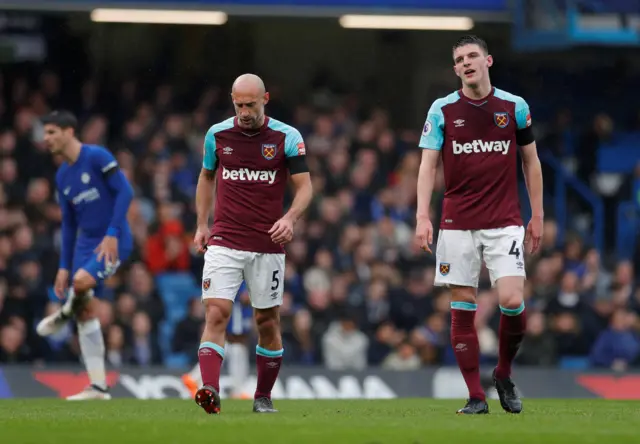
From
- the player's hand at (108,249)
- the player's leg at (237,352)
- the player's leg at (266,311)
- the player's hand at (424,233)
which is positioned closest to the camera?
the player's hand at (424,233)

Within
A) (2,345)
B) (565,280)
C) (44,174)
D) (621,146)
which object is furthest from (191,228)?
(621,146)

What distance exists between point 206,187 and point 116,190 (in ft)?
9.39

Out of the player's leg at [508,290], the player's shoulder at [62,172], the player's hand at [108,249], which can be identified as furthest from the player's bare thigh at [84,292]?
the player's leg at [508,290]

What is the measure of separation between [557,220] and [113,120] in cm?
733

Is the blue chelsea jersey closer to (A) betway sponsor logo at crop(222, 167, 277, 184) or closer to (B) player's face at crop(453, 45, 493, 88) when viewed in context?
(A) betway sponsor logo at crop(222, 167, 277, 184)

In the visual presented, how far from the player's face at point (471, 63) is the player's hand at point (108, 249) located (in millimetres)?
4217

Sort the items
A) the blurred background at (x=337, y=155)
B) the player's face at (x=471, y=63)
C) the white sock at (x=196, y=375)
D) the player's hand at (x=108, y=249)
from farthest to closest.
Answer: the blurred background at (x=337, y=155) → the white sock at (x=196, y=375) → the player's hand at (x=108, y=249) → the player's face at (x=471, y=63)

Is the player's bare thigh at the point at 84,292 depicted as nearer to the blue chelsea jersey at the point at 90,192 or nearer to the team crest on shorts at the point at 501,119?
the blue chelsea jersey at the point at 90,192

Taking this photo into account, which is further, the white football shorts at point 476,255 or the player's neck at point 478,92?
the player's neck at point 478,92

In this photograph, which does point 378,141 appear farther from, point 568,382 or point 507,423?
point 507,423

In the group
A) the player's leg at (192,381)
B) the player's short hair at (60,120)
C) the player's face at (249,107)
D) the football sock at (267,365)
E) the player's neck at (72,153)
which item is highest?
the player's short hair at (60,120)

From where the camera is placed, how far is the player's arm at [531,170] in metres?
10.3

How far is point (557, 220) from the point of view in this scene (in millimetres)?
23406

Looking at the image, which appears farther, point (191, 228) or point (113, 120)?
point (113, 120)
